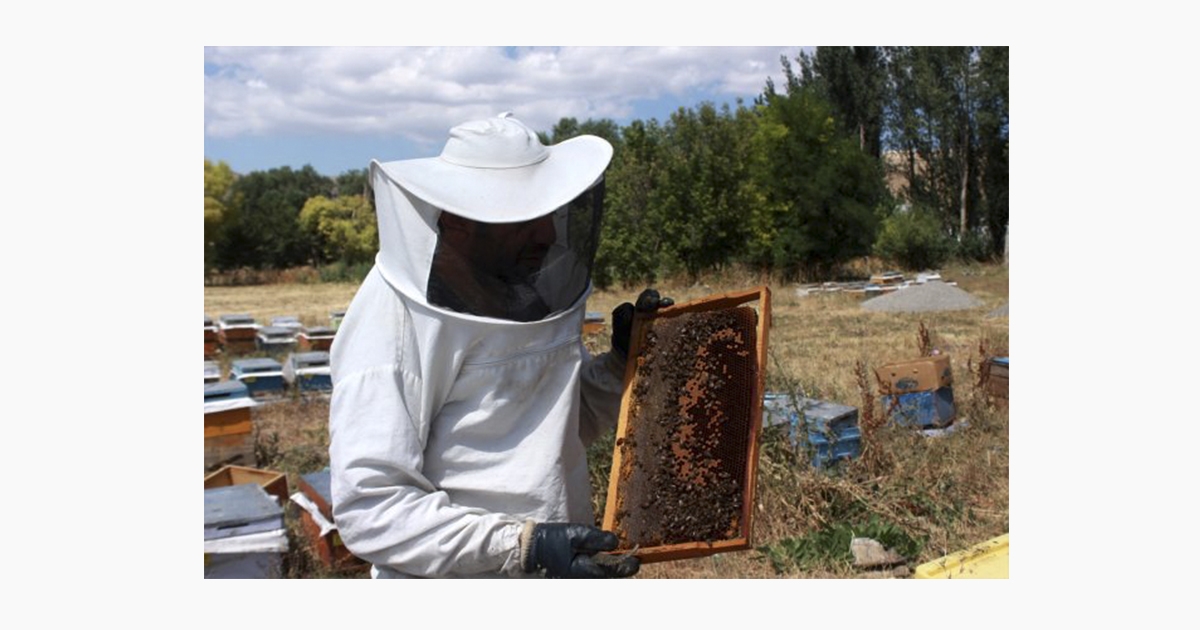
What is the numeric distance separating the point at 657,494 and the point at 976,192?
1036cm

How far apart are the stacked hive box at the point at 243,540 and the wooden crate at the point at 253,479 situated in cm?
83

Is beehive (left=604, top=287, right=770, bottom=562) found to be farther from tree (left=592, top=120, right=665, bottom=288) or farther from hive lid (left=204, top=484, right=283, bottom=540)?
tree (left=592, top=120, right=665, bottom=288)

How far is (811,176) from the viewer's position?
54.0 ft

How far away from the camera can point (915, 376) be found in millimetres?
5863

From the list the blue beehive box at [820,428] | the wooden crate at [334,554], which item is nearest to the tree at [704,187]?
the blue beehive box at [820,428]

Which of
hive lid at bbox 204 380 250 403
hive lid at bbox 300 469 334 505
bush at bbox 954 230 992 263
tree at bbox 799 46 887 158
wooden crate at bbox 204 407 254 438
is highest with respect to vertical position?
tree at bbox 799 46 887 158

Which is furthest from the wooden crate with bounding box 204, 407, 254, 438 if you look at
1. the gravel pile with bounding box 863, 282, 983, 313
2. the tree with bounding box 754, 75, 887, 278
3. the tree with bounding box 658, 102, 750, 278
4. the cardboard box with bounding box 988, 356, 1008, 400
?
the tree with bounding box 754, 75, 887, 278

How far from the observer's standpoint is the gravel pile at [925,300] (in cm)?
1202

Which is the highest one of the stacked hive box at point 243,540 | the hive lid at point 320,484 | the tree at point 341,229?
the tree at point 341,229

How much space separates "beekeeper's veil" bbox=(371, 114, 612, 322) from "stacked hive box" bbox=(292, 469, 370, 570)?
2.33 m

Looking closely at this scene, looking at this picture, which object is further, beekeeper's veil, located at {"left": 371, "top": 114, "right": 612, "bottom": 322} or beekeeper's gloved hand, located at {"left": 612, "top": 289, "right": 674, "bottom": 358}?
beekeeper's gloved hand, located at {"left": 612, "top": 289, "right": 674, "bottom": 358}

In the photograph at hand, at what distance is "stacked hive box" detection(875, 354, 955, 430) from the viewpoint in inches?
230

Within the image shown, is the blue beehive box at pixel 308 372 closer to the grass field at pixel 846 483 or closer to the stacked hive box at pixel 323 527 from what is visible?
the grass field at pixel 846 483

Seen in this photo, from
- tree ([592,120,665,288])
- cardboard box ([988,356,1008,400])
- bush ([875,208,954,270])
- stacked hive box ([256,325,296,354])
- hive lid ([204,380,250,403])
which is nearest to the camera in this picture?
hive lid ([204,380,250,403])
